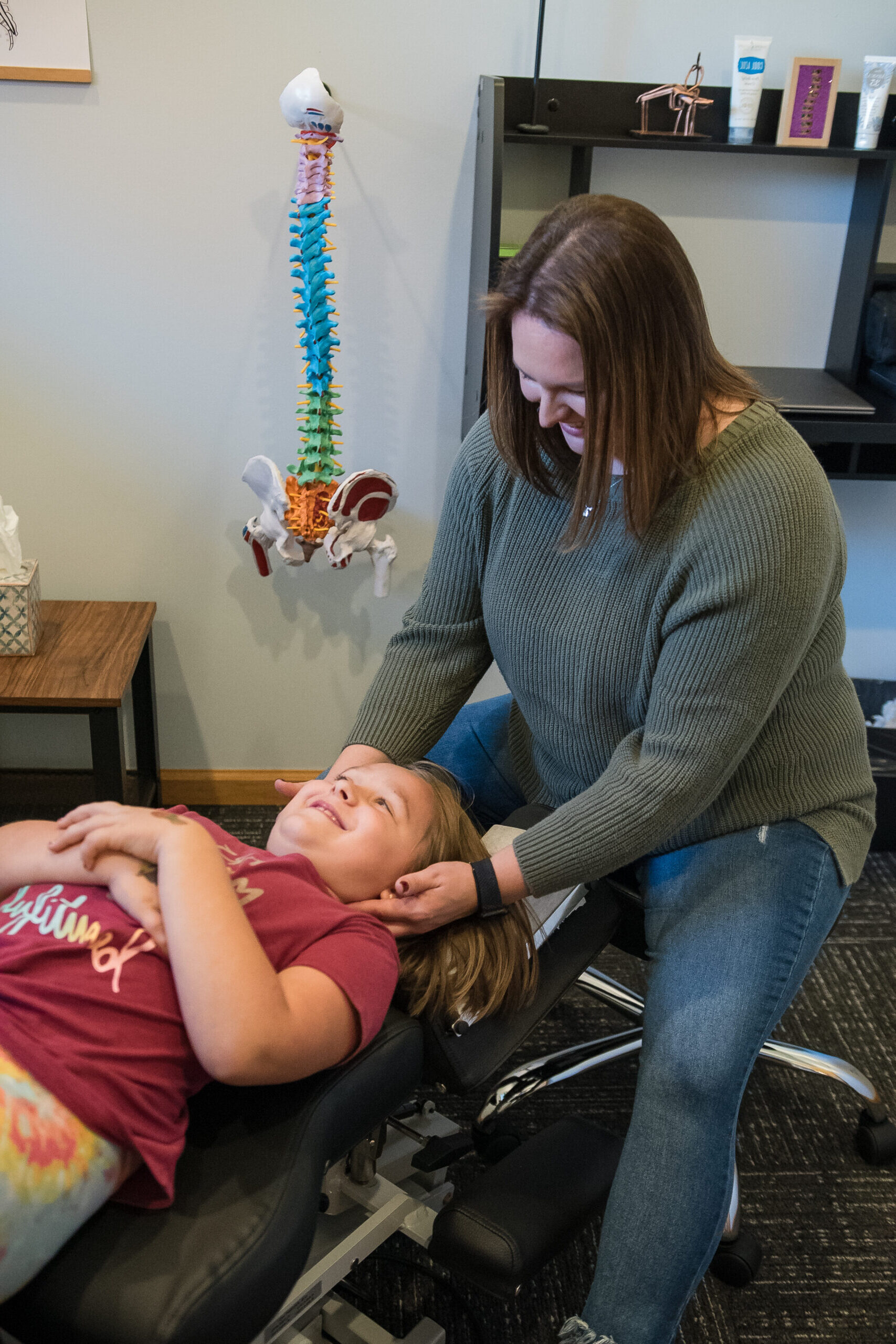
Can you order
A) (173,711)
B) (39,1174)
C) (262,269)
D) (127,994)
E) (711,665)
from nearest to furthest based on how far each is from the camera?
(39,1174), (127,994), (711,665), (262,269), (173,711)

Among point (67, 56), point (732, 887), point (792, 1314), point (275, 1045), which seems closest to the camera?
point (275, 1045)

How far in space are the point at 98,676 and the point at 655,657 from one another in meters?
1.07

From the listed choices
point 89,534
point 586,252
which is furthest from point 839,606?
point 89,534

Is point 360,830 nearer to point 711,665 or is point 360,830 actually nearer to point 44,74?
point 711,665

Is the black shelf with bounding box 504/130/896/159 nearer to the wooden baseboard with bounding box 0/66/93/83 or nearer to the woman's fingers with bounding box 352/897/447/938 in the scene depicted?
the wooden baseboard with bounding box 0/66/93/83

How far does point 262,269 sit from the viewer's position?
7.02 feet

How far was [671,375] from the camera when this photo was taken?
3.80 ft

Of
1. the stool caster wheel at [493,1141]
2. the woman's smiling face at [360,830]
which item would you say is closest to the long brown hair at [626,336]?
the woman's smiling face at [360,830]

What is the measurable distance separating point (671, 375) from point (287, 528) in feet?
3.41

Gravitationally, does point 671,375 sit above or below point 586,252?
below

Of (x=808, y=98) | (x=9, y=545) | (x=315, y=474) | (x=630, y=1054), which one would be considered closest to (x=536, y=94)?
(x=808, y=98)

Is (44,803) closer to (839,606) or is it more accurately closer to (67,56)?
(67,56)

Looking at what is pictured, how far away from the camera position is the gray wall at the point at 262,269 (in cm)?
203

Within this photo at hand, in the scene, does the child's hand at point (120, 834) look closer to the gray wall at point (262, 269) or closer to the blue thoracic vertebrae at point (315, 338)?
the blue thoracic vertebrae at point (315, 338)
